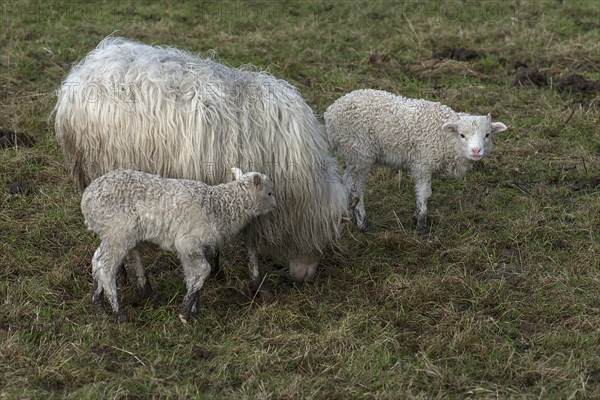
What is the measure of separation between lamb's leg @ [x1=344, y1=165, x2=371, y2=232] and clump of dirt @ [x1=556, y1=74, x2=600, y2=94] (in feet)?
11.1

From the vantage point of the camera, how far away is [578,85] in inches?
371

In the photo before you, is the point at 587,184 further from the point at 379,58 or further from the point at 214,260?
the point at 379,58

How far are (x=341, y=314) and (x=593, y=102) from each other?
180 inches

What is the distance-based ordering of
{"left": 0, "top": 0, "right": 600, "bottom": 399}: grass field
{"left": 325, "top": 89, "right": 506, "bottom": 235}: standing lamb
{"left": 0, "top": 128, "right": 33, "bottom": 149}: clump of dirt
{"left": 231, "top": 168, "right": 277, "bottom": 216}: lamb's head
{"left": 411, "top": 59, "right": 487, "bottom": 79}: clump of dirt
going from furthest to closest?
{"left": 411, "top": 59, "right": 487, "bottom": 79}: clump of dirt → {"left": 0, "top": 128, "right": 33, "bottom": 149}: clump of dirt → {"left": 325, "top": 89, "right": 506, "bottom": 235}: standing lamb → {"left": 231, "top": 168, "right": 277, "bottom": 216}: lamb's head → {"left": 0, "top": 0, "right": 600, "bottom": 399}: grass field

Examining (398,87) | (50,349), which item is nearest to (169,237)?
(50,349)

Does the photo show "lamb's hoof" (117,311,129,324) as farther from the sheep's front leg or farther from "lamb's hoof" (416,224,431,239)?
"lamb's hoof" (416,224,431,239)

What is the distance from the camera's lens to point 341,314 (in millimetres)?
5633

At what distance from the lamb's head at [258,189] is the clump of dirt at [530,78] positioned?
4.75 metres

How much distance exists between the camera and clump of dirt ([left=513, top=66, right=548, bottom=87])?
9539mm

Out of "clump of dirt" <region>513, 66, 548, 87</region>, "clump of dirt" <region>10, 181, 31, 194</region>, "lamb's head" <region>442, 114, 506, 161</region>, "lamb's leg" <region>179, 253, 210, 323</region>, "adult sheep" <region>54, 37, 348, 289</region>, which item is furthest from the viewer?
"clump of dirt" <region>513, 66, 548, 87</region>

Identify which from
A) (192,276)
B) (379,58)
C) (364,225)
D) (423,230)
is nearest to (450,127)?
(423,230)

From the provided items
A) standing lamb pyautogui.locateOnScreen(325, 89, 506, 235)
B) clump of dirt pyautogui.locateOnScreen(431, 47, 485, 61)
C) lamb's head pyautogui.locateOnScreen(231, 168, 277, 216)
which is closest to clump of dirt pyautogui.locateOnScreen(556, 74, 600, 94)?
clump of dirt pyautogui.locateOnScreen(431, 47, 485, 61)

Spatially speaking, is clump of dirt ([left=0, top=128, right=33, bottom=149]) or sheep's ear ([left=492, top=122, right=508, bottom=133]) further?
clump of dirt ([left=0, top=128, right=33, bottom=149])

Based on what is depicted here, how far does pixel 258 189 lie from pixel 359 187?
65.2 inches
